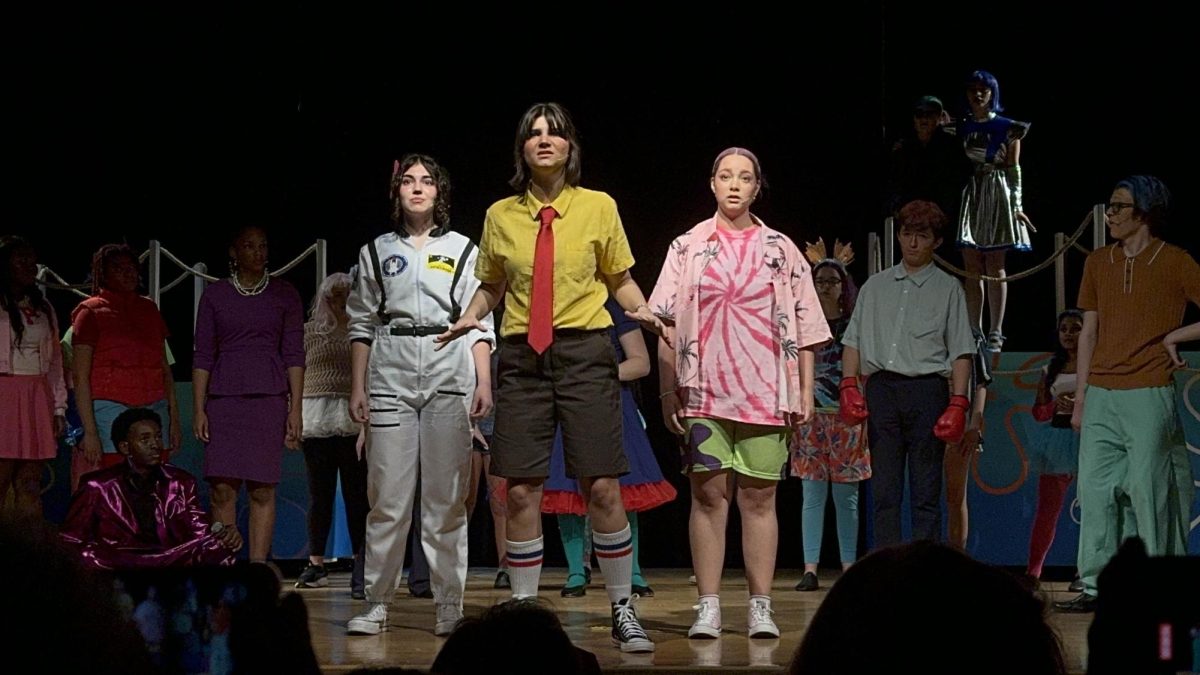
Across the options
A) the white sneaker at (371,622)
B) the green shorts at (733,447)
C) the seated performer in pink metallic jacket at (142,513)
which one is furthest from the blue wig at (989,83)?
the seated performer in pink metallic jacket at (142,513)

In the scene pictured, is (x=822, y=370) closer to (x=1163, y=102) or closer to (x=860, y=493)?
(x=860, y=493)

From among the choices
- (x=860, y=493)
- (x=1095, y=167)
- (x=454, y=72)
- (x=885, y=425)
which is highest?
(x=454, y=72)

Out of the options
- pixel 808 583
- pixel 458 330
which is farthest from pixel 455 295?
pixel 808 583

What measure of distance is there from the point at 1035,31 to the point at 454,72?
9.20ft

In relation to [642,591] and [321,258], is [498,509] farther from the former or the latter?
[321,258]

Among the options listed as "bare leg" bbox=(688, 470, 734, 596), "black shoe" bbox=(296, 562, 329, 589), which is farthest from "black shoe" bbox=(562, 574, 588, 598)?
"bare leg" bbox=(688, 470, 734, 596)

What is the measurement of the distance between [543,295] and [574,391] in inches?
10.8

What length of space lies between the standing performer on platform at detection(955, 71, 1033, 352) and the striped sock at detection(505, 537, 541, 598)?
286cm

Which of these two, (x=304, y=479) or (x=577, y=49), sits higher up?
(x=577, y=49)

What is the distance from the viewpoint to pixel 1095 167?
23.0 feet

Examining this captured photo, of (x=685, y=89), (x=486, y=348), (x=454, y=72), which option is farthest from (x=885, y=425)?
(x=454, y=72)

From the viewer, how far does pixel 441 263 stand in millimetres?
4355

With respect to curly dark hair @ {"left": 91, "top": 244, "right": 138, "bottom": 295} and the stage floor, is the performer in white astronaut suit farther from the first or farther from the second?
curly dark hair @ {"left": 91, "top": 244, "right": 138, "bottom": 295}

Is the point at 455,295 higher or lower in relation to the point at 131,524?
higher
